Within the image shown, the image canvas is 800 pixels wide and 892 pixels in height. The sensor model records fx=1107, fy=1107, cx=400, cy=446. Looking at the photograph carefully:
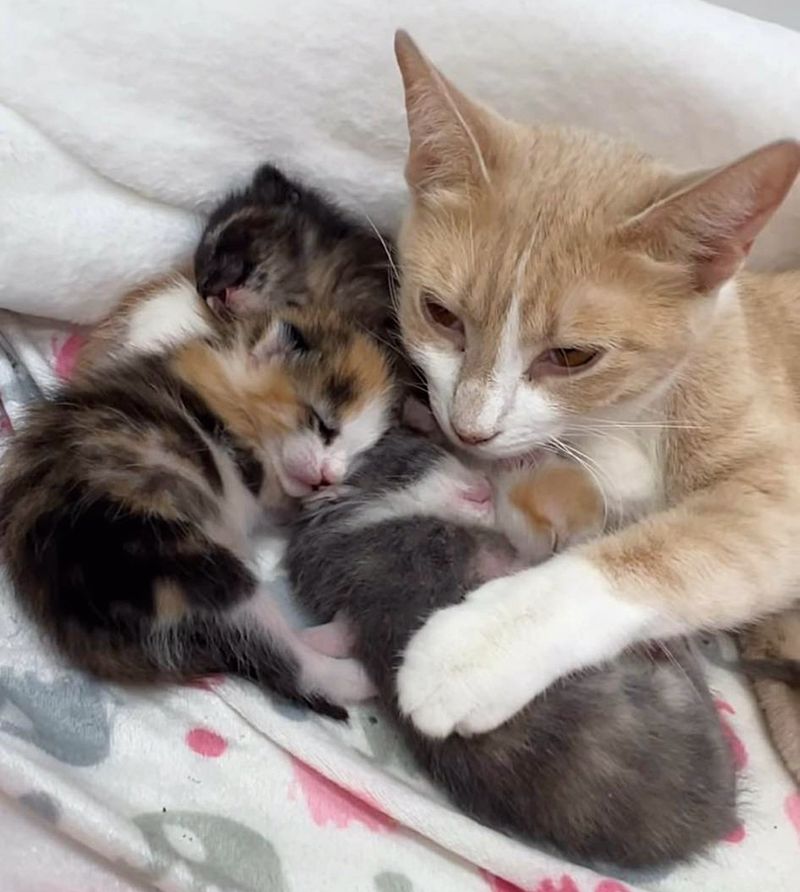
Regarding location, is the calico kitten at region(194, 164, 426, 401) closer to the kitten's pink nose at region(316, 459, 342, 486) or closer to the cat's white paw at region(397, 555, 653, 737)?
the kitten's pink nose at region(316, 459, 342, 486)

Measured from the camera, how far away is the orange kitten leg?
116cm

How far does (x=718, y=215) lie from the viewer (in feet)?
3.01

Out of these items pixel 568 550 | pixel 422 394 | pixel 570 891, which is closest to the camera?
pixel 570 891

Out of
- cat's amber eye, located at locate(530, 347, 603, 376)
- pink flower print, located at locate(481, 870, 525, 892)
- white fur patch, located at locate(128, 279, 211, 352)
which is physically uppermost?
cat's amber eye, located at locate(530, 347, 603, 376)

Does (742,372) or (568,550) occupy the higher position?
(742,372)

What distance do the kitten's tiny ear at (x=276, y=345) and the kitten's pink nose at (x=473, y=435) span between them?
0.27 meters

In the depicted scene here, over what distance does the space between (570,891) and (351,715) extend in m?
0.27

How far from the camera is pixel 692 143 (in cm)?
129

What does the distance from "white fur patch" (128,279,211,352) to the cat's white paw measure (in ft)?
1.65

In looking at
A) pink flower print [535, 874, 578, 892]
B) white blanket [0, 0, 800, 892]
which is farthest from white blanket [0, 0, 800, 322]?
pink flower print [535, 874, 578, 892]

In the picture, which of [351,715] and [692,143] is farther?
[692,143]

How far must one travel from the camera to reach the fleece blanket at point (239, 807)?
0.96m

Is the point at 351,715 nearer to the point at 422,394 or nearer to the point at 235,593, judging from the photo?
the point at 235,593

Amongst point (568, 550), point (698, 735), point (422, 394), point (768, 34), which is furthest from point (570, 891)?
point (768, 34)
